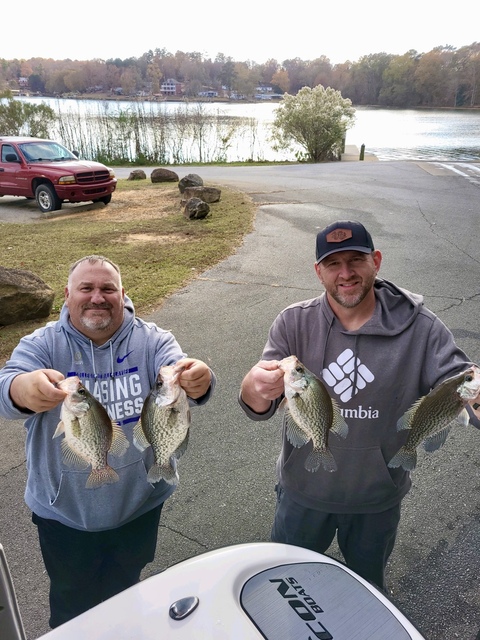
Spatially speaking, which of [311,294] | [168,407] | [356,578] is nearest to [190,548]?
[356,578]

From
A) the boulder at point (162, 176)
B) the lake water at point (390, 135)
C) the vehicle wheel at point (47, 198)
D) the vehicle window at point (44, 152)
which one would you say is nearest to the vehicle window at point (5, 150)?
the vehicle window at point (44, 152)

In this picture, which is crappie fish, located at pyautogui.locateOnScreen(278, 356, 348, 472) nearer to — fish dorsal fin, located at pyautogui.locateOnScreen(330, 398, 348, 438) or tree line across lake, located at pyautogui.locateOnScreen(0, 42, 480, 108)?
fish dorsal fin, located at pyautogui.locateOnScreen(330, 398, 348, 438)

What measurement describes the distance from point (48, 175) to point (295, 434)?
51.3ft

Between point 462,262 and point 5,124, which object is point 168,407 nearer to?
point 462,262

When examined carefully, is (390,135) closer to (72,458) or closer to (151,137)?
(151,137)

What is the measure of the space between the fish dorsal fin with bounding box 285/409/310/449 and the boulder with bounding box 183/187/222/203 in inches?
539

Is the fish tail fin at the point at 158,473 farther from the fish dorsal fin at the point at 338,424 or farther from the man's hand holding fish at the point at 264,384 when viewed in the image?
the fish dorsal fin at the point at 338,424

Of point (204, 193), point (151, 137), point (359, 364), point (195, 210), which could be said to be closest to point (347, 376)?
point (359, 364)

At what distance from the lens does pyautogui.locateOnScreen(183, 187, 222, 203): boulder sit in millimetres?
15312

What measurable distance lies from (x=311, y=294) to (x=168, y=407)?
21.0ft

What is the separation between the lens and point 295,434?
231 cm

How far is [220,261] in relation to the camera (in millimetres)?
10062

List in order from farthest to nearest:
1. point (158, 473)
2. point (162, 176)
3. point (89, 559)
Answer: point (162, 176) → point (89, 559) → point (158, 473)

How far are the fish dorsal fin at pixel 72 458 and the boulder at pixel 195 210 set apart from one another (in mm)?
11827
